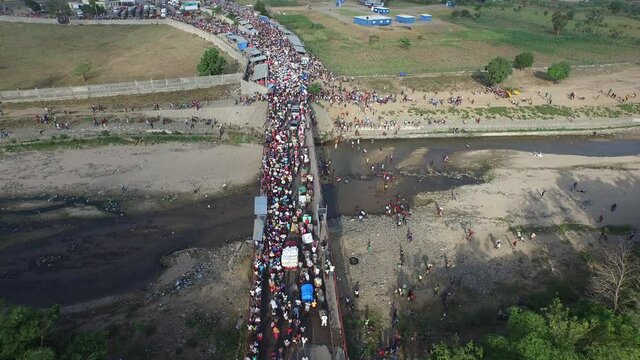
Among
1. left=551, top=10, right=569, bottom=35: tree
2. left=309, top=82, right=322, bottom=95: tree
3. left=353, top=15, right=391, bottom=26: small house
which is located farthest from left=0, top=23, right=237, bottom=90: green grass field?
left=551, top=10, right=569, bottom=35: tree

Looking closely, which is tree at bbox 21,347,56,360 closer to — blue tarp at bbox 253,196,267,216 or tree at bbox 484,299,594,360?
blue tarp at bbox 253,196,267,216

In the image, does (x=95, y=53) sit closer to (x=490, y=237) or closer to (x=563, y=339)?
(x=490, y=237)

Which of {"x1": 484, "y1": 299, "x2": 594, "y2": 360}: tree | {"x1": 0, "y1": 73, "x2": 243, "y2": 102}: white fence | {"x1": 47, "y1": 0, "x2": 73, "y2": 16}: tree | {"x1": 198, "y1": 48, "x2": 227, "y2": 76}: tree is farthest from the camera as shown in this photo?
{"x1": 47, "y1": 0, "x2": 73, "y2": 16}: tree

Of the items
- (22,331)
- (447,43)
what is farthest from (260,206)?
(447,43)

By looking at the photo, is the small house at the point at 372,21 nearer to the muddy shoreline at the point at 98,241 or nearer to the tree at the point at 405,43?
→ the tree at the point at 405,43

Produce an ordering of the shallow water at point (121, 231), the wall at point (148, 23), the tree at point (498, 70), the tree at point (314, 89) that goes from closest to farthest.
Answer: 1. the shallow water at point (121, 231)
2. the tree at point (314, 89)
3. the tree at point (498, 70)
4. the wall at point (148, 23)

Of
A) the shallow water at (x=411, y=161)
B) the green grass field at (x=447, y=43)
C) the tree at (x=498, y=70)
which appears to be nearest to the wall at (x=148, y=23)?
the green grass field at (x=447, y=43)
